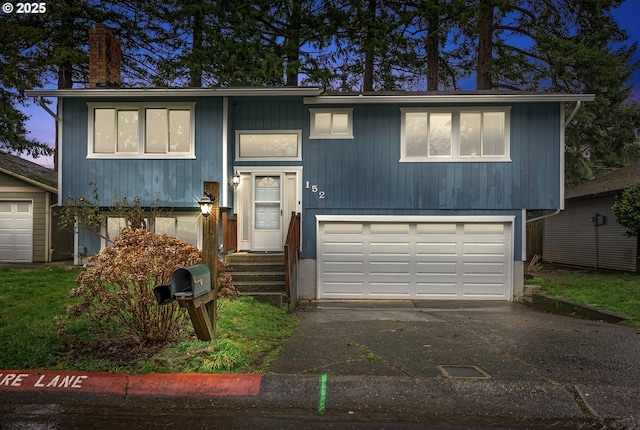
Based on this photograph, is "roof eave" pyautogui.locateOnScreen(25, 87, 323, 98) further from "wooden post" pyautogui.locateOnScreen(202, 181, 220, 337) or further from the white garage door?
"wooden post" pyautogui.locateOnScreen(202, 181, 220, 337)

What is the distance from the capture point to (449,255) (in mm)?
11922

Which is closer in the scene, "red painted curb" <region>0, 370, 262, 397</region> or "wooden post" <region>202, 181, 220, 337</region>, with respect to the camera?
"red painted curb" <region>0, 370, 262, 397</region>

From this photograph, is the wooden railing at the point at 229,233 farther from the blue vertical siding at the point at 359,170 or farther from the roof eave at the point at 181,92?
the roof eave at the point at 181,92

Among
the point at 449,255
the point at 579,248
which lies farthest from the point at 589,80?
the point at 449,255

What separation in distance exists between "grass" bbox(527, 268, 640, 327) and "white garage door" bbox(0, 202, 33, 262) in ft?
50.0

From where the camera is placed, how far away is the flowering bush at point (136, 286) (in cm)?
555

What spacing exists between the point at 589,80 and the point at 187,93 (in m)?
16.8

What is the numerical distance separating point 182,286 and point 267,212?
7.22 m

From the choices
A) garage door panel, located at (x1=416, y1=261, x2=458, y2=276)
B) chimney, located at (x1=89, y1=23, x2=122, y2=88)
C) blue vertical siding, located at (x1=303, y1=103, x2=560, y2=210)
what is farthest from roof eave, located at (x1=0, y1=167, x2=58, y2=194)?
garage door panel, located at (x1=416, y1=261, x2=458, y2=276)

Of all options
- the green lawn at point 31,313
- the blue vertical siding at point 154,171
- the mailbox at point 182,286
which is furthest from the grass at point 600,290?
the green lawn at point 31,313

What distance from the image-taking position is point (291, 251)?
1065 cm

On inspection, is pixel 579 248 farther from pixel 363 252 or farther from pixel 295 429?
pixel 295 429

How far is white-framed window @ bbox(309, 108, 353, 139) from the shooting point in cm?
1204

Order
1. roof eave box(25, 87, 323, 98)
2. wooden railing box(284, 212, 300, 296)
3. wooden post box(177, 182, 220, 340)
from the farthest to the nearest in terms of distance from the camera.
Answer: roof eave box(25, 87, 323, 98), wooden railing box(284, 212, 300, 296), wooden post box(177, 182, 220, 340)
